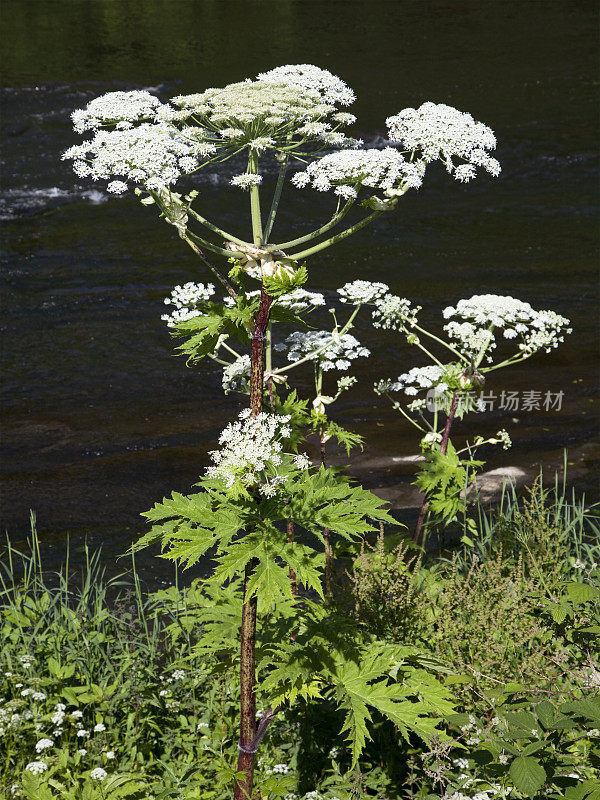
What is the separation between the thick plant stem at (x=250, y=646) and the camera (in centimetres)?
222

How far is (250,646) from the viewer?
236cm

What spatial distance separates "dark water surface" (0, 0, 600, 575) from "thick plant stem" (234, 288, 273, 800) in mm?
2447

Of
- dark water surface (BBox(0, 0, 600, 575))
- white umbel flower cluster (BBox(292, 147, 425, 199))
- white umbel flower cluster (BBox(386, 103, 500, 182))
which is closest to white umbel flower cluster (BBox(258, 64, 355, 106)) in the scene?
white umbel flower cluster (BBox(386, 103, 500, 182))

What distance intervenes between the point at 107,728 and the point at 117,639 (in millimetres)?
478

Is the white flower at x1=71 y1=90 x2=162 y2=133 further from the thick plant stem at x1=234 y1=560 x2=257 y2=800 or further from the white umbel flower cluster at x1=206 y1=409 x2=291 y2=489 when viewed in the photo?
the thick plant stem at x1=234 y1=560 x2=257 y2=800

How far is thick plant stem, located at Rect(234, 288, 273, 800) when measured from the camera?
7.29ft

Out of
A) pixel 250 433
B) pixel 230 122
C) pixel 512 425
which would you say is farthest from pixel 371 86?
pixel 250 433

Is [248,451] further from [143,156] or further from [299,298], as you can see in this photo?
[299,298]

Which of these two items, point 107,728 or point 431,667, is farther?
point 107,728

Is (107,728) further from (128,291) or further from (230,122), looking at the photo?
(128,291)

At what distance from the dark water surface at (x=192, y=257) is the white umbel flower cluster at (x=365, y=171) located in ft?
9.28

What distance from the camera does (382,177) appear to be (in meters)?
2.90

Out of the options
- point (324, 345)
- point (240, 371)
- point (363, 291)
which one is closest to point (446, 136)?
point (363, 291)

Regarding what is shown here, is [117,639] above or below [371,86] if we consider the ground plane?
below
